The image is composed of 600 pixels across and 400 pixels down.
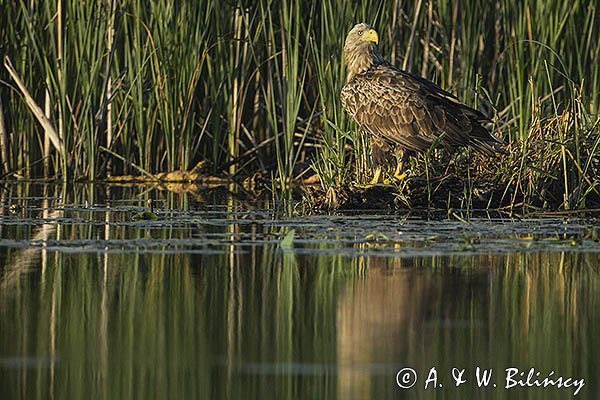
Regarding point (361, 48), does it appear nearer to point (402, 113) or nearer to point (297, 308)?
point (402, 113)

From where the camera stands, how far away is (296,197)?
10234 mm

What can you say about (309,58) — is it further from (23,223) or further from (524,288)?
(524,288)

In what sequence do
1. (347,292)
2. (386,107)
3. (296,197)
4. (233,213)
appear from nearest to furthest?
1. (347,292)
2. (233,213)
3. (386,107)
4. (296,197)

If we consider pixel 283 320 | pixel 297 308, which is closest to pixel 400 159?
pixel 297 308

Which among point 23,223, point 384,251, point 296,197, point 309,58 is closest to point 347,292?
point 384,251

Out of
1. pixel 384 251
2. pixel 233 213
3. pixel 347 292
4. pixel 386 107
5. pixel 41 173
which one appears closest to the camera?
pixel 347 292

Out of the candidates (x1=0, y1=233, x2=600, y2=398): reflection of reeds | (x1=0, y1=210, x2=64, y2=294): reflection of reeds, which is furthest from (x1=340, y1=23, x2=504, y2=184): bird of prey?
(x1=0, y1=233, x2=600, y2=398): reflection of reeds

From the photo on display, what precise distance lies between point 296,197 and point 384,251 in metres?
3.82

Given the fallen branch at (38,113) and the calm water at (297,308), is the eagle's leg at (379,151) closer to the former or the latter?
the calm water at (297,308)

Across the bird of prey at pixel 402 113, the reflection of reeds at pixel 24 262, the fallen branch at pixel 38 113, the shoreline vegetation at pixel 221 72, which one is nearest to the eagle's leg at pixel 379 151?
the bird of prey at pixel 402 113

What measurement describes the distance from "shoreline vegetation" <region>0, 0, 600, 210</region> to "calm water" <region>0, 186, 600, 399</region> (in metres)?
3.20

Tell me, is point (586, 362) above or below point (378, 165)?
below

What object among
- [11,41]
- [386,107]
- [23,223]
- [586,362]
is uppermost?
[11,41]

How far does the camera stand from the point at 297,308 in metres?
4.95
